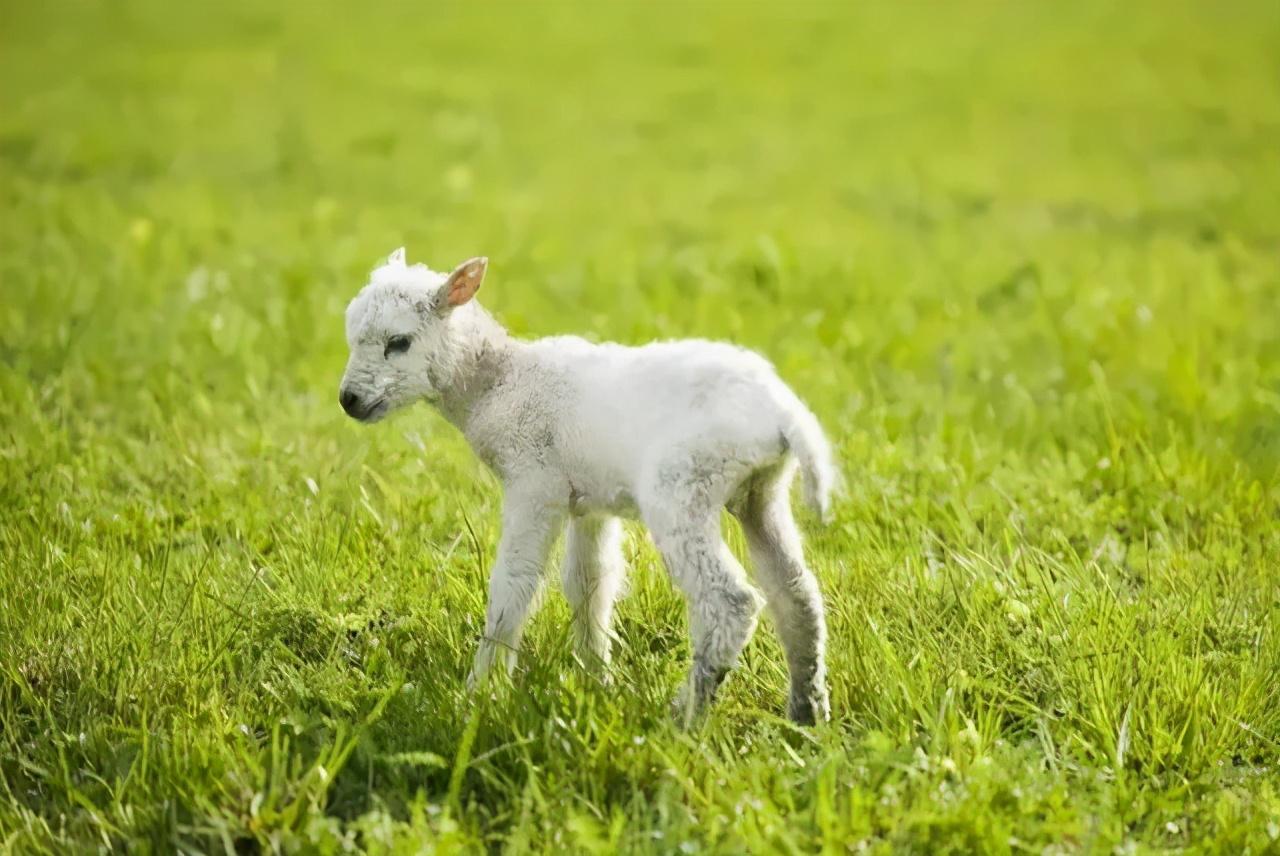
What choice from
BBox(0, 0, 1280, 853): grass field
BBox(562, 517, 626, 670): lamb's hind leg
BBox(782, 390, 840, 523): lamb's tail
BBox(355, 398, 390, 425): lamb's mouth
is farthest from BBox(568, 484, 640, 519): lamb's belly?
BBox(355, 398, 390, 425): lamb's mouth

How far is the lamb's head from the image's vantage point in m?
5.02

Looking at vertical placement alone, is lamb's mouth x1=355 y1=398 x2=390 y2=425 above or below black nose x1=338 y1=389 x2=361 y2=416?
below

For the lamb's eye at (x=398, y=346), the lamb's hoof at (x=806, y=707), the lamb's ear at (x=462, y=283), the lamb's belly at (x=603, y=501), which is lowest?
the lamb's hoof at (x=806, y=707)

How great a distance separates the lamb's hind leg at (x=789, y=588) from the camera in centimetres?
481

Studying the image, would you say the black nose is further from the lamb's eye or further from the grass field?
the grass field

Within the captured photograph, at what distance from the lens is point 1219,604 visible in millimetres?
5691

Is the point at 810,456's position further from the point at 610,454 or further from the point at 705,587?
the point at 610,454

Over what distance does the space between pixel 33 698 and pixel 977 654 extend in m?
3.15

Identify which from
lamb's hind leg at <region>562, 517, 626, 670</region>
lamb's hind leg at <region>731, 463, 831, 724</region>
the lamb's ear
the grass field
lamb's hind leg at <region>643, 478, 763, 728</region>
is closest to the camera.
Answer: the grass field

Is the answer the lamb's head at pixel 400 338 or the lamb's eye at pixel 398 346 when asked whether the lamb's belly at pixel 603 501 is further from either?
the lamb's eye at pixel 398 346

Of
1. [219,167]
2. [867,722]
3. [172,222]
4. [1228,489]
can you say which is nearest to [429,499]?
[867,722]

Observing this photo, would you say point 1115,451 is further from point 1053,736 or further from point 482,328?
point 482,328

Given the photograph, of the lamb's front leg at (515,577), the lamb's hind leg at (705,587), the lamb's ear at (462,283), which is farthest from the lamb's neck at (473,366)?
the lamb's hind leg at (705,587)

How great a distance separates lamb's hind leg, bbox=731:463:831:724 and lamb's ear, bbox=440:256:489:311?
115cm
